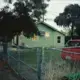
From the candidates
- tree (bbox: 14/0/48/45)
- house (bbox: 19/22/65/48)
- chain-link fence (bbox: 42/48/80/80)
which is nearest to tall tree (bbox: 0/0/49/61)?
tree (bbox: 14/0/48/45)

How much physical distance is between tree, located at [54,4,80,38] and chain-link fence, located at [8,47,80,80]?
35944 mm

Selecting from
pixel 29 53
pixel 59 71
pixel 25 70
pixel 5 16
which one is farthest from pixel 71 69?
pixel 5 16

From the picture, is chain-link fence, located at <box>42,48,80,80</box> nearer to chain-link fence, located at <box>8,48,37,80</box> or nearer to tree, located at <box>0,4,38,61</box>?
chain-link fence, located at <box>8,48,37,80</box>

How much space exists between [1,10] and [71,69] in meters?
20.0

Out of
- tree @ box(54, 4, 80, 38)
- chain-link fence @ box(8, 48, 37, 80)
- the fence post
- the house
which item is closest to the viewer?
the fence post

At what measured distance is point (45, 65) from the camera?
675cm

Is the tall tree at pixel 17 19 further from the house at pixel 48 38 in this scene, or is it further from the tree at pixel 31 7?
the house at pixel 48 38

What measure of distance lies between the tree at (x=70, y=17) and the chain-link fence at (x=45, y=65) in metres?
35.9

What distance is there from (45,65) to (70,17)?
3938 centimetres

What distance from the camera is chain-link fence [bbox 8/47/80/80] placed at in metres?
5.84

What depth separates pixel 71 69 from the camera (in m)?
5.62

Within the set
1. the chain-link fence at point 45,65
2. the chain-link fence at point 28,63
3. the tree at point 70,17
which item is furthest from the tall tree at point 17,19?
the tree at point 70,17

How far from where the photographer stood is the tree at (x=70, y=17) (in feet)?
147

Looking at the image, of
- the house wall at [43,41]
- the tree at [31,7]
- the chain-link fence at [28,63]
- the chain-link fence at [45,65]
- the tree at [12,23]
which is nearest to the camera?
the chain-link fence at [45,65]
